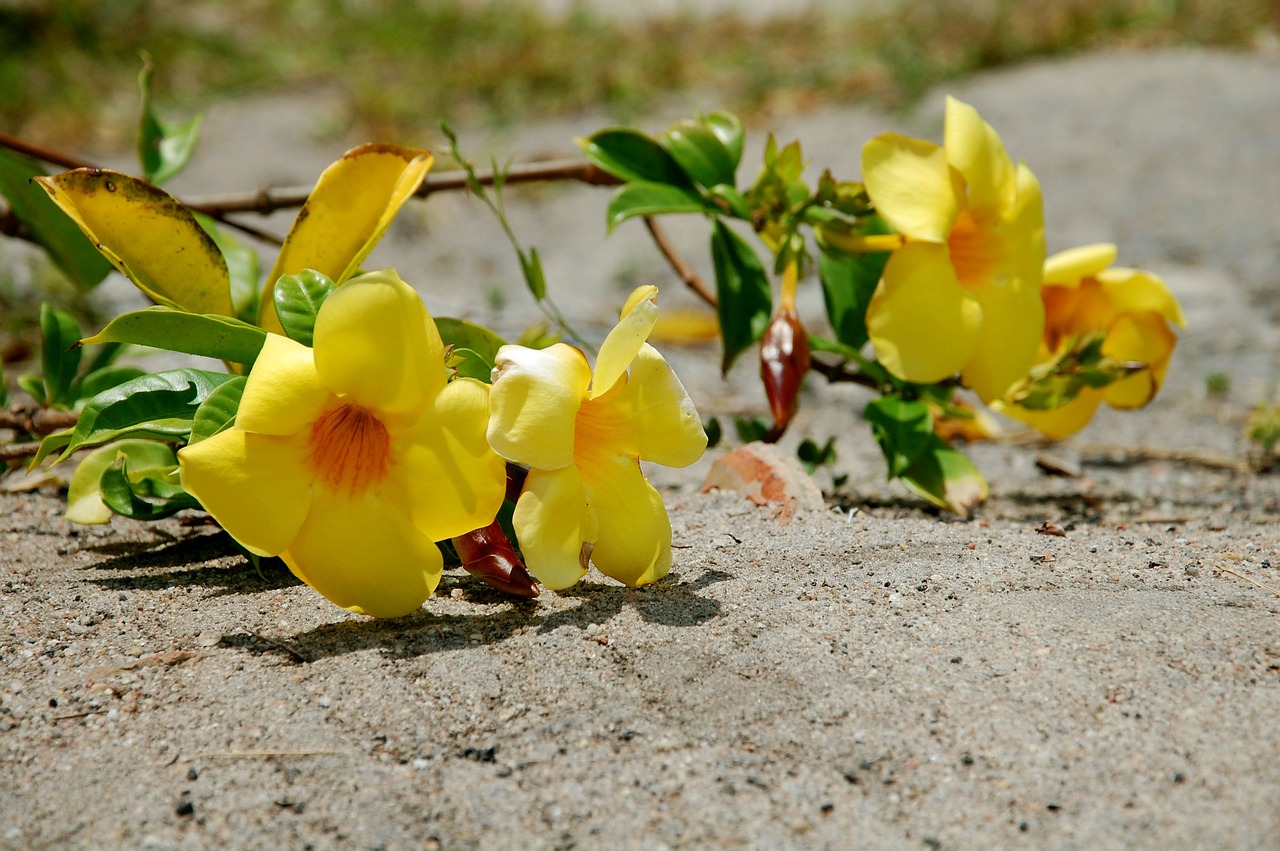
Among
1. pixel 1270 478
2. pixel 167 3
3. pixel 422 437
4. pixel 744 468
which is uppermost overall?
pixel 167 3

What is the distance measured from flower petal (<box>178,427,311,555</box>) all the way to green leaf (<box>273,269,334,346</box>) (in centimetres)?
12

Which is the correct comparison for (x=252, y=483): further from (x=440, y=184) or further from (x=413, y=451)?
(x=440, y=184)

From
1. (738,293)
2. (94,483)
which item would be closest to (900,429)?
(738,293)

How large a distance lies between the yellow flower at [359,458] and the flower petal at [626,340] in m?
0.12

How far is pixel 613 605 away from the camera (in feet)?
4.19

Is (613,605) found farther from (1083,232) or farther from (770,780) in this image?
(1083,232)

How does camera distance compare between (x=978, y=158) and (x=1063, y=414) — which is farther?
(x=1063, y=414)

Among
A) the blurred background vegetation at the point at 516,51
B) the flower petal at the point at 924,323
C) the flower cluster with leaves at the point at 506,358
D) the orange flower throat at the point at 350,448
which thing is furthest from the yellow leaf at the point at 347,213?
the blurred background vegetation at the point at 516,51

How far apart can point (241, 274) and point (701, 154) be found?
75cm

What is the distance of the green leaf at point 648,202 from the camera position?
5.54ft

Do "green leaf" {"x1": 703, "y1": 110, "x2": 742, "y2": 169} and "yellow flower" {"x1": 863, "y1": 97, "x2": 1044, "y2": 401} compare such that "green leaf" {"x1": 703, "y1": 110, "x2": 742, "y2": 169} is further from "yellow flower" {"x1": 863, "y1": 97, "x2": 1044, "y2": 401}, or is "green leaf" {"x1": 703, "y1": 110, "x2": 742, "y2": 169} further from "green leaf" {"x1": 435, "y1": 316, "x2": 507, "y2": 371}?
"green leaf" {"x1": 435, "y1": 316, "x2": 507, "y2": 371}

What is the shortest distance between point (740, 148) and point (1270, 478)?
1.28 meters

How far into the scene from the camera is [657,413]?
3.92 ft

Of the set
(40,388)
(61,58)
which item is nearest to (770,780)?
(40,388)
